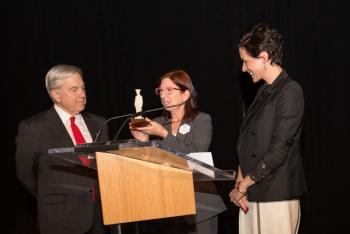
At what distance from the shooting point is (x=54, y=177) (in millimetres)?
2904

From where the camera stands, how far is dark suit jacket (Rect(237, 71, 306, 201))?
2.48 meters

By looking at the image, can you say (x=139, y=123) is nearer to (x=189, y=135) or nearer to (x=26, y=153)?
(x=189, y=135)

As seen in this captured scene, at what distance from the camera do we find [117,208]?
78.4 inches

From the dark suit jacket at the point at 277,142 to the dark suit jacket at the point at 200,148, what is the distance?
0.31m

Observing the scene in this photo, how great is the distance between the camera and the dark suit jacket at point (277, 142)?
8.14 ft

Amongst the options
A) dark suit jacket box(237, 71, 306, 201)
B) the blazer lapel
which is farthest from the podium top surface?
the blazer lapel

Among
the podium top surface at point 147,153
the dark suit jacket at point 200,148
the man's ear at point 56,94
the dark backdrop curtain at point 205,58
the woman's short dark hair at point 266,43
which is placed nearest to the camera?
the podium top surface at point 147,153

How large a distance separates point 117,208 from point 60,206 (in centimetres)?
96

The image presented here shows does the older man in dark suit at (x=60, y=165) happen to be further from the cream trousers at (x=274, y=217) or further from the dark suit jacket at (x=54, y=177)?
the cream trousers at (x=274, y=217)

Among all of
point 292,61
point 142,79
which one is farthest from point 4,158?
point 292,61

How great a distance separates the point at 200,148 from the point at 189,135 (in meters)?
0.11

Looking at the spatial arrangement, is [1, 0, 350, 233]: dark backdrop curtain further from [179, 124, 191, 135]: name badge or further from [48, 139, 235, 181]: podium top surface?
[48, 139, 235, 181]: podium top surface

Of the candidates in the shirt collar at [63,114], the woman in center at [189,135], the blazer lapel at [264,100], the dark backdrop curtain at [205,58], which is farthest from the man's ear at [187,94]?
the dark backdrop curtain at [205,58]

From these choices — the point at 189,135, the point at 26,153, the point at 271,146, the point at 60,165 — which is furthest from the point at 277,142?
the point at 26,153
